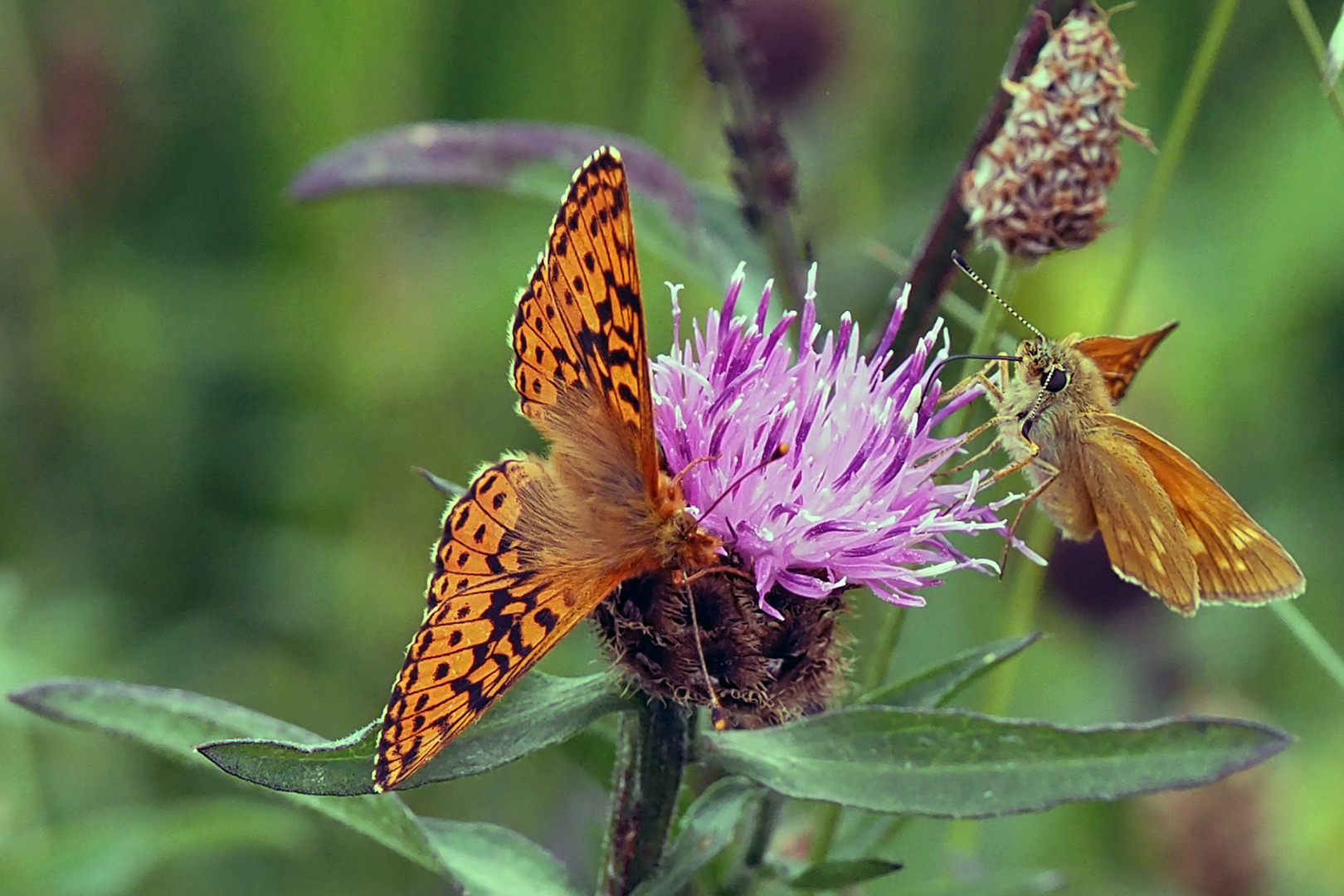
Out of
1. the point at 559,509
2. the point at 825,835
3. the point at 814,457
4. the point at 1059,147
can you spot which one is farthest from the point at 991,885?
the point at 1059,147

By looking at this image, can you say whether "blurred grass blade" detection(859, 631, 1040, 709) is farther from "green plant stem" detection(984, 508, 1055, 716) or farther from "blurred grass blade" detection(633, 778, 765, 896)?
"green plant stem" detection(984, 508, 1055, 716)

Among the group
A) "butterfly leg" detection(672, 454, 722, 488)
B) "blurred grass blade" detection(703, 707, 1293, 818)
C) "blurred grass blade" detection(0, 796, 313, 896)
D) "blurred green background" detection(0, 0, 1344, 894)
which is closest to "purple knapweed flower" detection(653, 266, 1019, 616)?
"butterfly leg" detection(672, 454, 722, 488)

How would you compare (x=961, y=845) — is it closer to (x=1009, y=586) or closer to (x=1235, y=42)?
(x=1009, y=586)

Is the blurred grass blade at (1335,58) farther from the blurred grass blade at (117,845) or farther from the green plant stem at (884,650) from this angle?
the blurred grass blade at (117,845)

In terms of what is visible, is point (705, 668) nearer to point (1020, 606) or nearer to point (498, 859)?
point (498, 859)

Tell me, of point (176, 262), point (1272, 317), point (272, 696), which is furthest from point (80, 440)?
point (1272, 317)

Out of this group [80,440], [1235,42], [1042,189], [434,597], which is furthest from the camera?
[1235,42]

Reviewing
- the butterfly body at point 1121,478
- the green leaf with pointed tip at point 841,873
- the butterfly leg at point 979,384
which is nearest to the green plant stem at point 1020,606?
the butterfly body at point 1121,478
